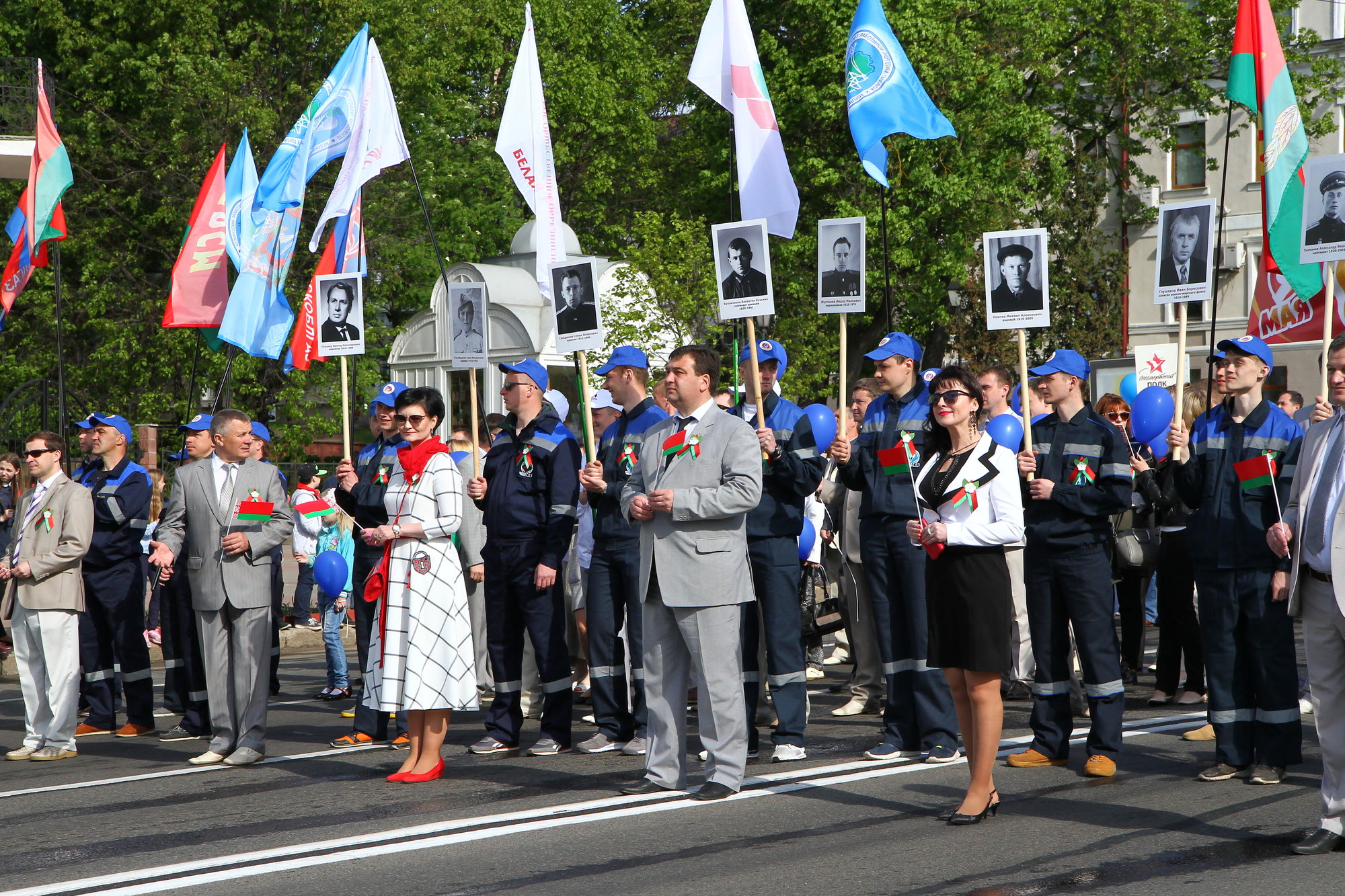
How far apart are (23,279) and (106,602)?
6027 millimetres

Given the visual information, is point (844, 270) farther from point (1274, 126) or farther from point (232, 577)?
point (232, 577)

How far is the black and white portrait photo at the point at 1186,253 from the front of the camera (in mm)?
8258

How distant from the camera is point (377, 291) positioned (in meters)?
29.4

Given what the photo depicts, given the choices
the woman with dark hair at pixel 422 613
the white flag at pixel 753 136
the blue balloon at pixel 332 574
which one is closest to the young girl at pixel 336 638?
the blue balloon at pixel 332 574

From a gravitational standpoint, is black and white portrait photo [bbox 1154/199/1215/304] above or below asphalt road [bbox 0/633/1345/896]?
above

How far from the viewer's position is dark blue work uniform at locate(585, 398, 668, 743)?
8.83 meters

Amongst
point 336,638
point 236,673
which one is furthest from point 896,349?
point 336,638

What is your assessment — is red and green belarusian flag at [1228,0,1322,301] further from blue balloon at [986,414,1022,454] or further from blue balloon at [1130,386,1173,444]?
blue balloon at [1130,386,1173,444]

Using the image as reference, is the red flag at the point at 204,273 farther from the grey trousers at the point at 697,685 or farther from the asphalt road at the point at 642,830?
the grey trousers at the point at 697,685

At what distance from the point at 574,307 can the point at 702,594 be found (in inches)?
108

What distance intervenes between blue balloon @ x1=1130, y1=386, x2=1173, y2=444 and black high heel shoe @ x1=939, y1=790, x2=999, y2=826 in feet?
17.8

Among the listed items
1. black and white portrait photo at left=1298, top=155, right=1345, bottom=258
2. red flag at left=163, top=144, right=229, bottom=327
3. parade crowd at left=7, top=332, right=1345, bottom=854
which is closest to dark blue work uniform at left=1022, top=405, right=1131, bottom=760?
parade crowd at left=7, top=332, right=1345, bottom=854

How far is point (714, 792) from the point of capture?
281 inches

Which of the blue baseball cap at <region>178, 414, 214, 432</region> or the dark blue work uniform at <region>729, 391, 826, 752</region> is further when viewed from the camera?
the blue baseball cap at <region>178, 414, 214, 432</region>
